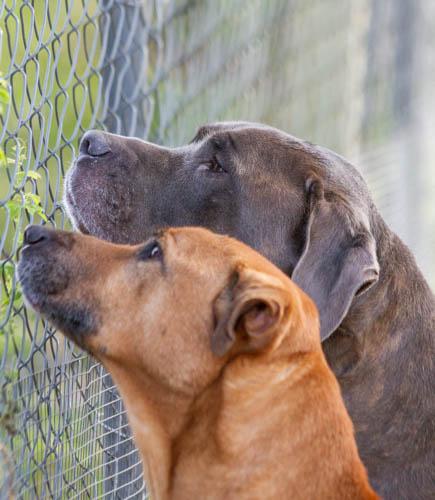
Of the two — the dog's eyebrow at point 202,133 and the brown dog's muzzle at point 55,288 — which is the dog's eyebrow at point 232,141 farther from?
the brown dog's muzzle at point 55,288

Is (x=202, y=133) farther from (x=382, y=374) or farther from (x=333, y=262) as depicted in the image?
(x=382, y=374)

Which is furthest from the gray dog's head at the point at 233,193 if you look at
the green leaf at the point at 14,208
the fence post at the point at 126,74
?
the fence post at the point at 126,74

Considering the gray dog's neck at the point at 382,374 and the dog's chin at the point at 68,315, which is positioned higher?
the dog's chin at the point at 68,315

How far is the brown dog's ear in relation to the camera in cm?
323

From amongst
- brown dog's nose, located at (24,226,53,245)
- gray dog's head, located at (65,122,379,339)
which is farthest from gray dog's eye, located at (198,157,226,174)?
brown dog's nose, located at (24,226,53,245)

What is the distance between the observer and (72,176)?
4.24 metres

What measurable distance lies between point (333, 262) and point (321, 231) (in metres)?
0.15

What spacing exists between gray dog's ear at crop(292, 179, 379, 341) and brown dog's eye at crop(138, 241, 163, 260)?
62 centimetres

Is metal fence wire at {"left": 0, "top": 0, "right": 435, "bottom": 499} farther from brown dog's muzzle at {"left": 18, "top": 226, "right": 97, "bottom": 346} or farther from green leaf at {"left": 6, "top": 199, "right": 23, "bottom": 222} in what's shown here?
brown dog's muzzle at {"left": 18, "top": 226, "right": 97, "bottom": 346}

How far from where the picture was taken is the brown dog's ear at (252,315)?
10.6ft

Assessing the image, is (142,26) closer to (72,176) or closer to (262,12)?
(72,176)

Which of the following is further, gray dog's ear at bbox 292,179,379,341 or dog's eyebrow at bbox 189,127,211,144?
dog's eyebrow at bbox 189,127,211,144

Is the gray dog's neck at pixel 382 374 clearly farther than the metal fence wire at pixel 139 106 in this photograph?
Yes

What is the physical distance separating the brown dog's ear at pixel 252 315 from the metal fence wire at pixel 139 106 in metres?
0.80
